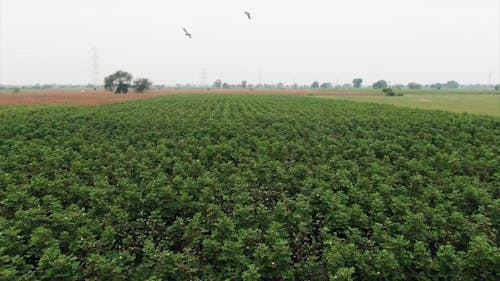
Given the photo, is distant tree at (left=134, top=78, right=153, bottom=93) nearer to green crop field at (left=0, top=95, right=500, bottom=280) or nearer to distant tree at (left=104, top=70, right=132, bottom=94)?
distant tree at (left=104, top=70, right=132, bottom=94)

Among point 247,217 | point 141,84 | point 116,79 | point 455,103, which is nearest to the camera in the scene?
point 247,217

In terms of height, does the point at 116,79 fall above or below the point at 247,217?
above

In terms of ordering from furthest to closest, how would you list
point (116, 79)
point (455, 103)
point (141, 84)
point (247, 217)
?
point (116, 79)
point (141, 84)
point (455, 103)
point (247, 217)

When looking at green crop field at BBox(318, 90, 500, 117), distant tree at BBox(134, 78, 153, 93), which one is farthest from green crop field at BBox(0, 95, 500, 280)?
distant tree at BBox(134, 78, 153, 93)

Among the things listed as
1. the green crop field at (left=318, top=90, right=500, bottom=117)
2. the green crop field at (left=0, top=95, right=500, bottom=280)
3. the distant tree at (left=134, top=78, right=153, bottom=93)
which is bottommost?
the green crop field at (left=0, top=95, right=500, bottom=280)

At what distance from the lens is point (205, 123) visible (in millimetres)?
20125

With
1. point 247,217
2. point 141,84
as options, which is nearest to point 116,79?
point 141,84

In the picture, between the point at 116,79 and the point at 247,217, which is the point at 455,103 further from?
the point at 116,79

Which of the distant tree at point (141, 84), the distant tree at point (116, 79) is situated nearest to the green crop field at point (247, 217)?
the distant tree at point (141, 84)

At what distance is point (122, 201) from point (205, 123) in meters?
12.9

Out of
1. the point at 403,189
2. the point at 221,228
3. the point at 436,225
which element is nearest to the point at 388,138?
the point at 403,189

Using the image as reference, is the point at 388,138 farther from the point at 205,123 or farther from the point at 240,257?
the point at 240,257

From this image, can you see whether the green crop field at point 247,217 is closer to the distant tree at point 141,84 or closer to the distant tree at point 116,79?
the distant tree at point 141,84

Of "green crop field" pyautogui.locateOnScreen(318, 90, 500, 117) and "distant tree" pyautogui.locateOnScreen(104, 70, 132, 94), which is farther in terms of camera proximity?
"distant tree" pyautogui.locateOnScreen(104, 70, 132, 94)
